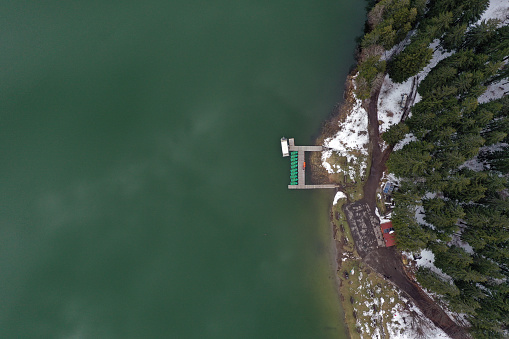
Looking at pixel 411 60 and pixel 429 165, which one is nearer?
pixel 429 165

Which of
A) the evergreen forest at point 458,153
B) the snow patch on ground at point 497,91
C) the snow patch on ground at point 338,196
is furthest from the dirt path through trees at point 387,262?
the snow patch on ground at point 497,91

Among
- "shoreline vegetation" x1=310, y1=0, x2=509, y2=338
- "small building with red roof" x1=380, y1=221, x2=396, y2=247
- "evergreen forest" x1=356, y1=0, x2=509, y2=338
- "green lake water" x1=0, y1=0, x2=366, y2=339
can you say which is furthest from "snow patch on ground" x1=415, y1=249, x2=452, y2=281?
"green lake water" x1=0, y1=0, x2=366, y2=339

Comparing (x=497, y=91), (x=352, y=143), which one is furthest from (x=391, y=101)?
(x=497, y=91)

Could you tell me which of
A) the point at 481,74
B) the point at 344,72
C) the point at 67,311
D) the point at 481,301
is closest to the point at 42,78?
the point at 67,311

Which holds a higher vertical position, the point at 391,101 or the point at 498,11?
the point at 498,11

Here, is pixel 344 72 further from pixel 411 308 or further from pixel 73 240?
pixel 73 240

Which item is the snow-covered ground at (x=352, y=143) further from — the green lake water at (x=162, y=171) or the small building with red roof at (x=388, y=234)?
the small building with red roof at (x=388, y=234)

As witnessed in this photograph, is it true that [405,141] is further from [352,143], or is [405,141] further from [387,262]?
[387,262]
